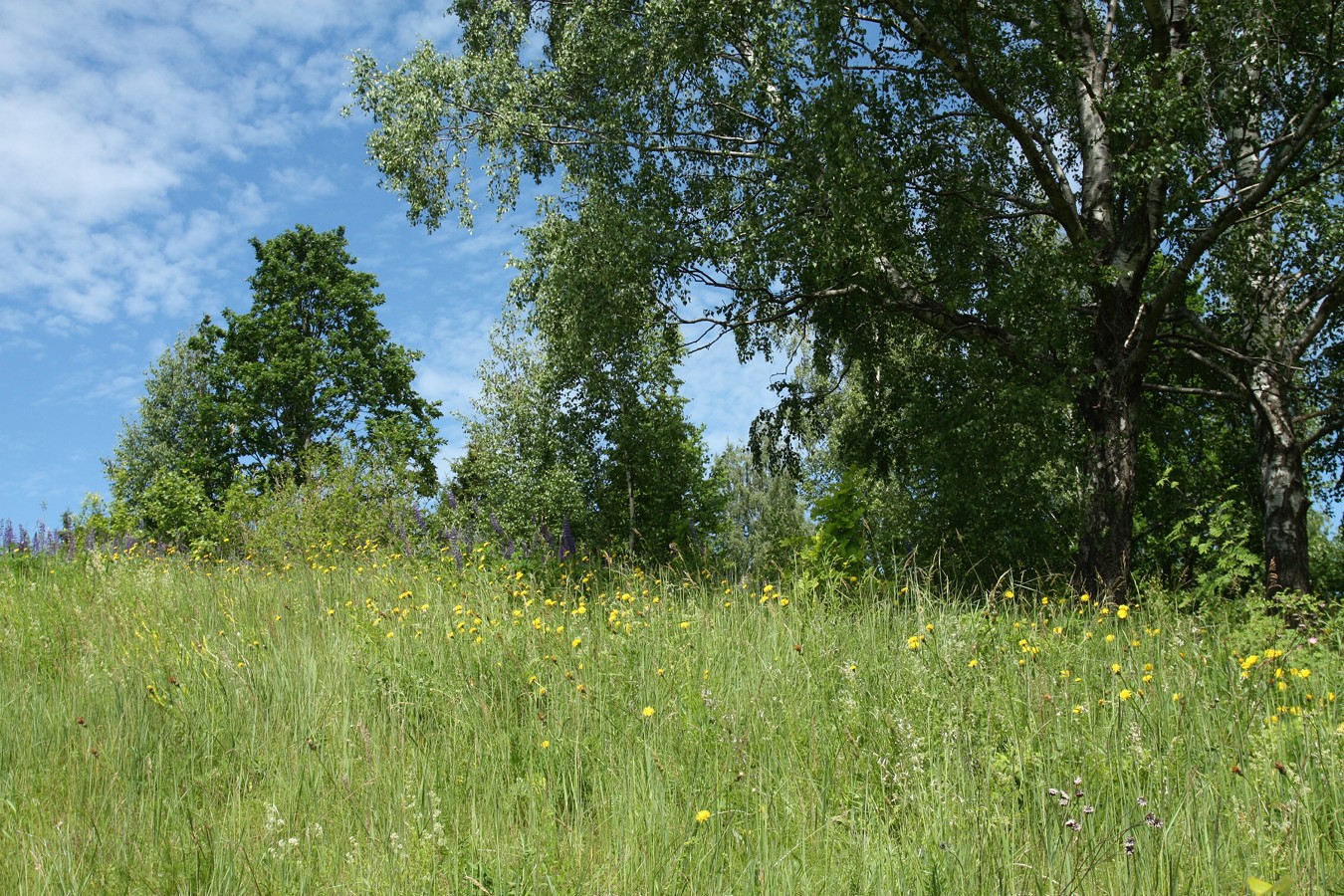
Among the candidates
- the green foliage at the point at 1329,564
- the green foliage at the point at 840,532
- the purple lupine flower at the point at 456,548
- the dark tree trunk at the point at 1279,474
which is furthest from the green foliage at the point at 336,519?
the green foliage at the point at 1329,564

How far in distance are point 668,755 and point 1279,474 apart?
1226 cm

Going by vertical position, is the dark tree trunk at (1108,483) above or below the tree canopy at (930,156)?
below

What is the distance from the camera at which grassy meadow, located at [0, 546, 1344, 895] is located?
11.0 feet

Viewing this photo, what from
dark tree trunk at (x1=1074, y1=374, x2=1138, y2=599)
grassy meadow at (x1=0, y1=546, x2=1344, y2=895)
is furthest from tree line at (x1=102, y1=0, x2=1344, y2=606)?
grassy meadow at (x1=0, y1=546, x2=1344, y2=895)

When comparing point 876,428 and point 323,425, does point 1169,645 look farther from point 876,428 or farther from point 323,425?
point 323,425

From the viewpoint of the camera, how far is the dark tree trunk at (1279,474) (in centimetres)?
1295

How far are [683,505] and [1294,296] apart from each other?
14.7 meters

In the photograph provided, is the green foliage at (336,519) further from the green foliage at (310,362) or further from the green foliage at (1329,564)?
the green foliage at (1329,564)

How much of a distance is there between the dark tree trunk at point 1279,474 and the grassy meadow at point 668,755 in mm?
7565

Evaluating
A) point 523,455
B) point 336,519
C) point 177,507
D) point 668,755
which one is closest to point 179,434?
point 177,507

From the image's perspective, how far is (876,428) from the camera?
1641 cm

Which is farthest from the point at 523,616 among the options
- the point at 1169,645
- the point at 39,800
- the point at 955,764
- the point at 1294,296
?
the point at 1294,296

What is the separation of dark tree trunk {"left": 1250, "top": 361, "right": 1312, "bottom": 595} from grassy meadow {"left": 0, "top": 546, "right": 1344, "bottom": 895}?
756cm

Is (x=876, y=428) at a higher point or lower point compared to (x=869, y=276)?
lower
